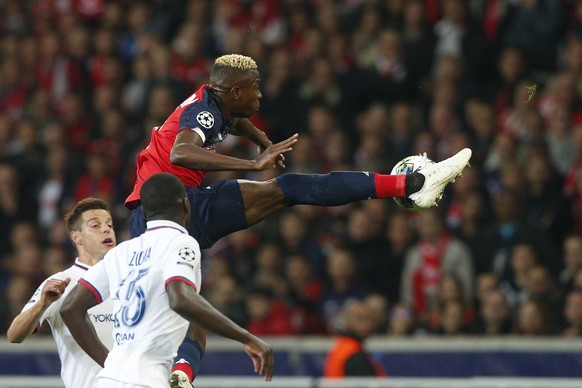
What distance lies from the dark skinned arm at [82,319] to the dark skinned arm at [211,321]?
25.5 inches

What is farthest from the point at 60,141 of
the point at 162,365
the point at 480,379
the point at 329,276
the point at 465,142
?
the point at 162,365

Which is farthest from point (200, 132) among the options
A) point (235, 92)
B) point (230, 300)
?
point (230, 300)

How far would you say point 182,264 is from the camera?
18.4 feet

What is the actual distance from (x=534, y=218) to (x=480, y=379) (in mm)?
1878

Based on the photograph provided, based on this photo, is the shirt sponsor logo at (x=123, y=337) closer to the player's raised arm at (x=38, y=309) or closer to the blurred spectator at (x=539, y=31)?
the player's raised arm at (x=38, y=309)

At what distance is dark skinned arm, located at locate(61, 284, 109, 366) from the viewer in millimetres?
6004

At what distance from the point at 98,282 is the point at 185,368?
1.12 metres

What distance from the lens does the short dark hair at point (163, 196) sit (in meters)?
5.76

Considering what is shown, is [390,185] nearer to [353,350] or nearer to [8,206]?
[353,350]

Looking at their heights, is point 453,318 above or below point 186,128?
above

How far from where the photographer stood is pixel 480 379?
961 centimetres

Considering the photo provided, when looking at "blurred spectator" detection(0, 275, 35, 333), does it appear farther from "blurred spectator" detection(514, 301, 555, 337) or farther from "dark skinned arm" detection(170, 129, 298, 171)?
"dark skinned arm" detection(170, 129, 298, 171)

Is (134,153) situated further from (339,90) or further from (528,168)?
(528,168)

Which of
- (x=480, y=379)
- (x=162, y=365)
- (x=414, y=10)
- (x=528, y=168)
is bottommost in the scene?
(x=162, y=365)
